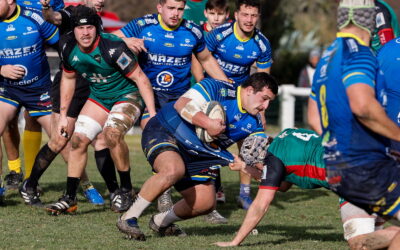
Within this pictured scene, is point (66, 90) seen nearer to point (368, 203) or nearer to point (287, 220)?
point (287, 220)

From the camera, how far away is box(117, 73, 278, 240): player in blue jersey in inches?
279

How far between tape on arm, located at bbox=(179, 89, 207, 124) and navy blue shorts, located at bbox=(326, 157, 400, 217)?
168 cm

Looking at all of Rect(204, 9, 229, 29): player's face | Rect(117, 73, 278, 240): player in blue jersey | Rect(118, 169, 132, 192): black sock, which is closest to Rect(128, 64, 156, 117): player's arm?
Rect(117, 73, 278, 240): player in blue jersey

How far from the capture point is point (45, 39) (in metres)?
9.46

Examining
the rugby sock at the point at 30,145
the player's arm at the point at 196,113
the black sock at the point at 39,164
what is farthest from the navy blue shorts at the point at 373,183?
the rugby sock at the point at 30,145

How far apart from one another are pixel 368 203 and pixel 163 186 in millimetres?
2113

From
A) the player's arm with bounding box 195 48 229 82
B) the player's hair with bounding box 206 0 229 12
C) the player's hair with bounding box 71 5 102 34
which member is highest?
the player's hair with bounding box 71 5 102 34

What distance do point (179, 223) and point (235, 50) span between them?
224 cm

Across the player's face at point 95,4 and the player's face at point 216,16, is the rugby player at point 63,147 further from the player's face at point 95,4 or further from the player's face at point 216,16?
the player's face at point 216,16

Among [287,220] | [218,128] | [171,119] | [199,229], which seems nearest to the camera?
[218,128]

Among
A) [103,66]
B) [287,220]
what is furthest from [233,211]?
[103,66]

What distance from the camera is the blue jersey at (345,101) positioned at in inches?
207

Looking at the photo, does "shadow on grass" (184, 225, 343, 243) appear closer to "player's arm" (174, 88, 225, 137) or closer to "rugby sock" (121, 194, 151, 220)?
"rugby sock" (121, 194, 151, 220)

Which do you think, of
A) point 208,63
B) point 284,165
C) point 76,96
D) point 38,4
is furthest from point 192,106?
point 38,4
